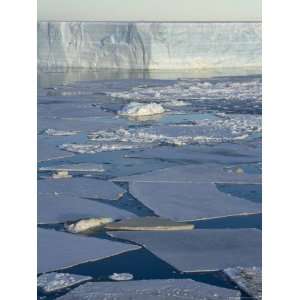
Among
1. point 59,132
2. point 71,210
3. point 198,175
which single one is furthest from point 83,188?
point 59,132

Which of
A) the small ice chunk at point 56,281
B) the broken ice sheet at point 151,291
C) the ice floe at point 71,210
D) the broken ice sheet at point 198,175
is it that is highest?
the broken ice sheet at point 198,175

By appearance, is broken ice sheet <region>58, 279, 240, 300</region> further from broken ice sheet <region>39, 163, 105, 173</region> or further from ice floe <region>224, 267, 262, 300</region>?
broken ice sheet <region>39, 163, 105, 173</region>

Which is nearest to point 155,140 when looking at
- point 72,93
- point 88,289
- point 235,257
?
point 235,257

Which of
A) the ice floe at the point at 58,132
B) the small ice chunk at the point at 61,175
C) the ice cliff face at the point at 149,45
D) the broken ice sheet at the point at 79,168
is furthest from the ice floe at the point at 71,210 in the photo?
the ice cliff face at the point at 149,45

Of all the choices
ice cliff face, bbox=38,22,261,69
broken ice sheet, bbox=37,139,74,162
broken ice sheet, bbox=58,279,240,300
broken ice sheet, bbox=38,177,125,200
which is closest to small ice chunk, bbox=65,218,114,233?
broken ice sheet, bbox=38,177,125,200

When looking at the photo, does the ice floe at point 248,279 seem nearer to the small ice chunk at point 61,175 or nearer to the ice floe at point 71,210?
the ice floe at point 71,210
